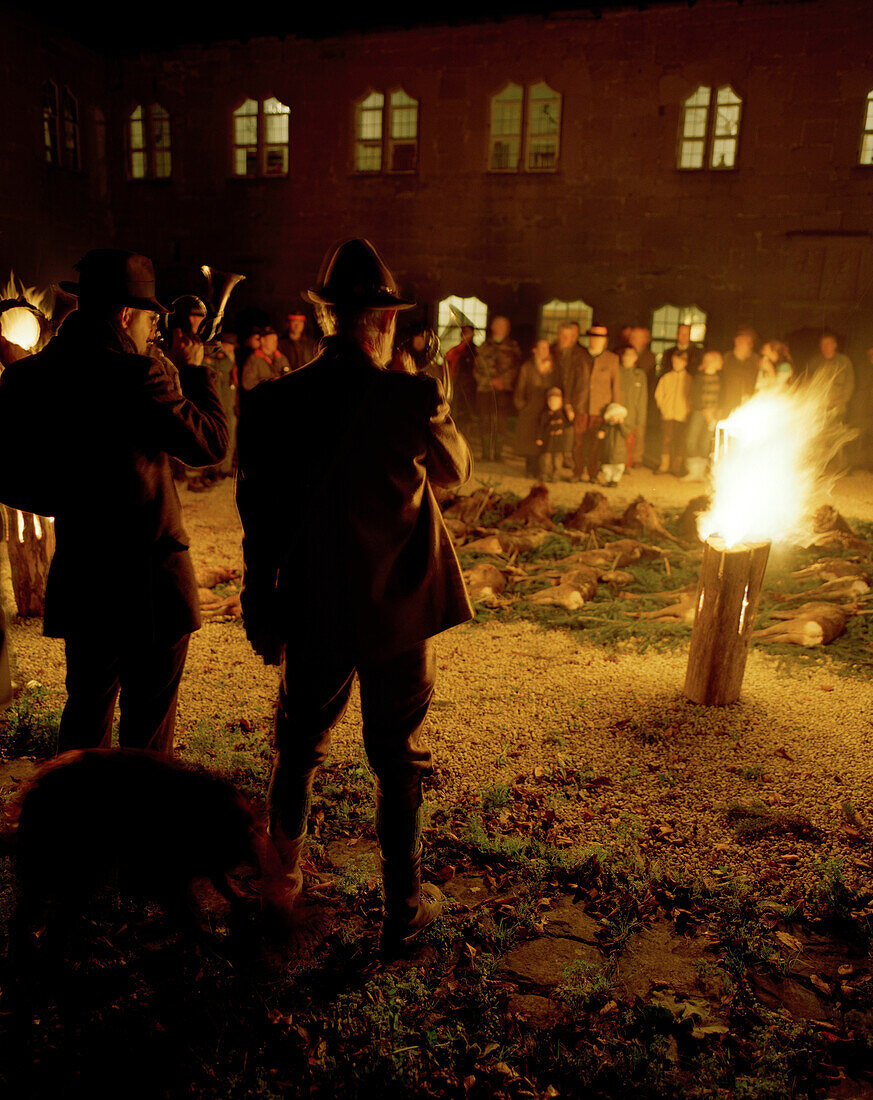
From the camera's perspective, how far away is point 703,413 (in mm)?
12484

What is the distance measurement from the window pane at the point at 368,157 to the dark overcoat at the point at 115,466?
16420 mm

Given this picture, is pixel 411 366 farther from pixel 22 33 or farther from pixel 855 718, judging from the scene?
pixel 22 33

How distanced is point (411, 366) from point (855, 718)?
148 inches

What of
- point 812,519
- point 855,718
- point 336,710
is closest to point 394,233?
point 812,519

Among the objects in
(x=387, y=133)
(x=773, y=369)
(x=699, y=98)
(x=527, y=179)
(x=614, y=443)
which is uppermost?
(x=699, y=98)

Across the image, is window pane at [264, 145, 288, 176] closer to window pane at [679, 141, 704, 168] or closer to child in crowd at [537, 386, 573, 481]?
window pane at [679, 141, 704, 168]

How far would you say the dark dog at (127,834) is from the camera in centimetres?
215

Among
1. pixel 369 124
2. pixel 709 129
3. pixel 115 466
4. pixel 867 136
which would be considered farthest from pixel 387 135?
pixel 115 466

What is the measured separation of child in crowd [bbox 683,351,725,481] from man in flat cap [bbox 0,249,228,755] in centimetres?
1053

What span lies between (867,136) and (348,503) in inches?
634

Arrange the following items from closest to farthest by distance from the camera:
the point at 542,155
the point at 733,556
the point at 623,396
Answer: the point at 733,556 → the point at 623,396 → the point at 542,155

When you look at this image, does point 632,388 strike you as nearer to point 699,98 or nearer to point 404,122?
point 699,98

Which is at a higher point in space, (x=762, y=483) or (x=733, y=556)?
(x=762, y=483)

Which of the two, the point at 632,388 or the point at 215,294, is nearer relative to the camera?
the point at 215,294
